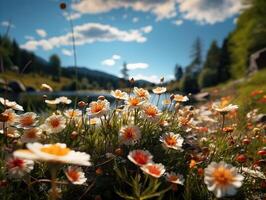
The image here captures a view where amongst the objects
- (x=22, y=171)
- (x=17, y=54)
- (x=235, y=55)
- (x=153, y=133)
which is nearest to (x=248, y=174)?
(x=153, y=133)

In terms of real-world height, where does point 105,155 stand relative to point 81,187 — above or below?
above

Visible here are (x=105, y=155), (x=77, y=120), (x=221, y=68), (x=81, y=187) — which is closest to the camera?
(x=81, y=187)

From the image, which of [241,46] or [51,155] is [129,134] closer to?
[51,155]

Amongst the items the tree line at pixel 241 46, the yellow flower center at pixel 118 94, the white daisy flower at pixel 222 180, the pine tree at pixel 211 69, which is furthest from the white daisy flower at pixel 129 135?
the pine tree at pixel 211 69

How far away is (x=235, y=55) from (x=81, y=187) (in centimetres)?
4182

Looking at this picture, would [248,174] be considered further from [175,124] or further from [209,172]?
[209,172]

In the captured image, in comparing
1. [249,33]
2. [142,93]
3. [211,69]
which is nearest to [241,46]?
[249,33]

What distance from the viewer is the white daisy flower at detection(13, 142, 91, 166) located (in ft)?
5.02

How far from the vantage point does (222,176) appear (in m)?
1.98

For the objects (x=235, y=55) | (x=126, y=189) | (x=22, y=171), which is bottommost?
(x=126, y=189)

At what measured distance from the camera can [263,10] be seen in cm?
3122

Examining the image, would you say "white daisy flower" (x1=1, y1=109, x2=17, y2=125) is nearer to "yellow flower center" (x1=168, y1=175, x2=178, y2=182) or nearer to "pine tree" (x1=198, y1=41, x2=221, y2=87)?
"yellow flower center" (x1=168, y1=175, x2=178, y2=182)

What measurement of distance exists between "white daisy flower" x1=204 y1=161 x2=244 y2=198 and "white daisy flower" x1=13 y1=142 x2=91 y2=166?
2.31ft

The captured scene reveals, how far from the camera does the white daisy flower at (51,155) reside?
153 centimetres
